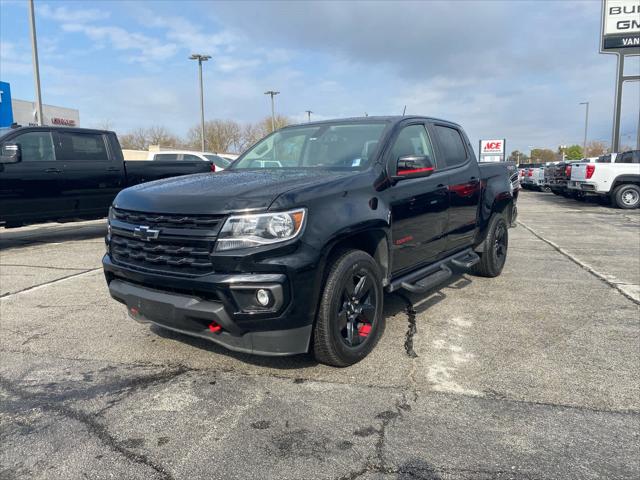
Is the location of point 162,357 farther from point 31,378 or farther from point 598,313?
point 598,313

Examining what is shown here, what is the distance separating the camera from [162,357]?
376 cm

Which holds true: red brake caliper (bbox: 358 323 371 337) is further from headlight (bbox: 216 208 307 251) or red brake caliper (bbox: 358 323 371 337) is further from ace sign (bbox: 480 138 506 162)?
ace sign (bbox: 480 138 506 162)

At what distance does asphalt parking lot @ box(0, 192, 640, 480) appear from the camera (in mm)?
2477

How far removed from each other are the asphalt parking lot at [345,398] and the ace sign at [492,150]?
1055 inches

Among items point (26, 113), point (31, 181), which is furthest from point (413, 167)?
point (26, 113)

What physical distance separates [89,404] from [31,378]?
2.29 feet

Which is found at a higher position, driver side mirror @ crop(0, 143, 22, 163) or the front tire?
A: driver side mirror @ crop(0, 143, 22, 163)

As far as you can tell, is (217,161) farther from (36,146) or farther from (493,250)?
(493,250)

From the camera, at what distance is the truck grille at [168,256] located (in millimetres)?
3055

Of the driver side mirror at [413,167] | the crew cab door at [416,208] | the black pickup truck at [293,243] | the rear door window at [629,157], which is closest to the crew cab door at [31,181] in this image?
the black pickup truck at [293,243]

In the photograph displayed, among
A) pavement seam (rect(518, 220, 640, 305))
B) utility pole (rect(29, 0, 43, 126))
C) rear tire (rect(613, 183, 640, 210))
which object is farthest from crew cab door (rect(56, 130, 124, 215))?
rear tire (rect(613, 183, 640, 210))

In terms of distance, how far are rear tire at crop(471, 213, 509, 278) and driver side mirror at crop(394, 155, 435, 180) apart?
88.1 inches

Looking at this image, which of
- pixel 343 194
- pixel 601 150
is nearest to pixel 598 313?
pixel 343 194

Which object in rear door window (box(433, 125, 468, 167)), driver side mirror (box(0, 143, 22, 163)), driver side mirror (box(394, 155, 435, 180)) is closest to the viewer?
driver side mirror (box(394, 155, 435, 180))
